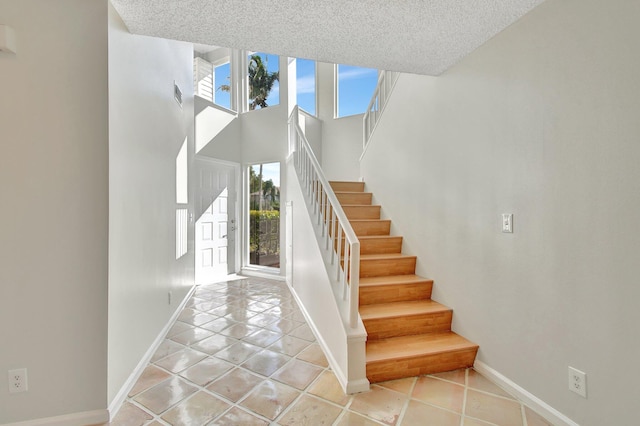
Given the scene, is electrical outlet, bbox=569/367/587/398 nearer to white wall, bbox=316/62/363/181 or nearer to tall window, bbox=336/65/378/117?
white wall, bbox=316/62/363/181

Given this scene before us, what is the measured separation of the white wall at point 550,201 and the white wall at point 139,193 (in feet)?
8.27

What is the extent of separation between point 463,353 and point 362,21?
2453 millimetres

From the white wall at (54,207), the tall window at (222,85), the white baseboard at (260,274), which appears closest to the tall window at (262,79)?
the tall window at (222,85)

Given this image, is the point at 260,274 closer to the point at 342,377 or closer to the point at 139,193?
the point at 139,193

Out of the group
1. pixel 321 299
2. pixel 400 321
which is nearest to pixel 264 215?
pixel 321 299

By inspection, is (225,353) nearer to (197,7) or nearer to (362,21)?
(197,7)

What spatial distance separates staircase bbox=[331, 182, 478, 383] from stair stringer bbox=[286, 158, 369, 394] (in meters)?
0.17

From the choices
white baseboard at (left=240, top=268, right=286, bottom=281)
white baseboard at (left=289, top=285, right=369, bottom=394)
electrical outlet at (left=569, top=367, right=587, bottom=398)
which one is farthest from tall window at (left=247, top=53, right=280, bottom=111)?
electrical outlet at (left=569, top=367, right=587, bottom=398)

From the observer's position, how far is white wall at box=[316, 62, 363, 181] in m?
5.58

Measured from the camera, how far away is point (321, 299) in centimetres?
279

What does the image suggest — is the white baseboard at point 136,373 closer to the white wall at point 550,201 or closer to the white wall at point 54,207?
the white wall at point 54,207

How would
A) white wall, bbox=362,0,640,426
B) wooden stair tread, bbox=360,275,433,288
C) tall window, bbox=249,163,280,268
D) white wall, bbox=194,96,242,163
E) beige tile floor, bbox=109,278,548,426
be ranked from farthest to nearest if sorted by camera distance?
tall window, bbox=249,163,280,268 → white wall, bbox=194,96,242,163 → wooden stair tread, bbox=360,275,433,288 → beige tile floor, bbox=109,278,548,426 → white wall, bbox=362,0,640,426

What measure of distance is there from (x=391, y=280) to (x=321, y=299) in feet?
2.29

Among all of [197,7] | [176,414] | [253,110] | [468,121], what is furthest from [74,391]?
[253,110]
